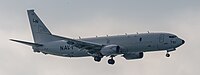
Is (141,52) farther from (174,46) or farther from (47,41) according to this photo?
(47,41)

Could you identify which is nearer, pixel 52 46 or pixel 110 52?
pixel 110 52

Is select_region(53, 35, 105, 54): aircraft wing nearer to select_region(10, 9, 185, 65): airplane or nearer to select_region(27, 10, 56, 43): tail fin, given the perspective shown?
select_region(10, 9, 185, 65): airplane

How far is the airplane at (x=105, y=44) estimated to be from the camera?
109 metres

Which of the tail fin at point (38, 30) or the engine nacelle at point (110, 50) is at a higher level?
the tail fin at point (38, 30)

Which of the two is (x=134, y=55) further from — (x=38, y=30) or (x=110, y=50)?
(x=38, y=30)

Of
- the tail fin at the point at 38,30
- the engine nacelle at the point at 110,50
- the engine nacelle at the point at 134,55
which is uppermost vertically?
the tail fin at the point at 38,30

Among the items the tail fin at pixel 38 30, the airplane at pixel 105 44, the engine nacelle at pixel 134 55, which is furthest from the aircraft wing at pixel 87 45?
the tail fin at pixel 38 30

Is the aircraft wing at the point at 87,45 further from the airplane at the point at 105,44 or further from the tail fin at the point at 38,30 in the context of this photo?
the tail fin at the point at 38,30

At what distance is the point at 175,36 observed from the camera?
111 m

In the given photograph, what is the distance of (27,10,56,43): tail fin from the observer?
126356mm

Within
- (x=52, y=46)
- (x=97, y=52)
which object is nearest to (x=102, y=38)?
(x=97, y=52)

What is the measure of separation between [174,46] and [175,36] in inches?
83.2

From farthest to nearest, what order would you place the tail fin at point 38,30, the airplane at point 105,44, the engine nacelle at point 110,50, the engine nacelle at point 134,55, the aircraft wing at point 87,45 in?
1. the tail fin at point 38,30
2. the engine nacelle at point 134,55
3. the aircraft wing at point 87,45
4. the engine nacelle at point 110,50
5. the airplane at point 105,44

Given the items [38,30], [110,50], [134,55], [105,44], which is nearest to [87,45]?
[105,44]
